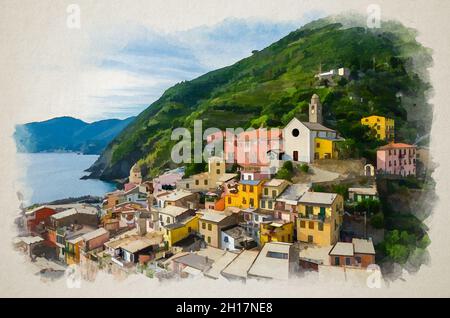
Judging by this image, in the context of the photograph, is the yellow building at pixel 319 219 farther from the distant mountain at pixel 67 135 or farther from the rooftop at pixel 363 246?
the distant mountain at pixel 67 135

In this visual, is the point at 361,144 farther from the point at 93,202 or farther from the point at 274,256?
the point at 93,202

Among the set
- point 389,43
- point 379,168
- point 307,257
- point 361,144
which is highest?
point 389,43

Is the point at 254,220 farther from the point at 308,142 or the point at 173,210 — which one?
the point at 308,142

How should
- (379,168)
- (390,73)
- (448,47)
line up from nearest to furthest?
(448,47) < (379,168) < (390,73)

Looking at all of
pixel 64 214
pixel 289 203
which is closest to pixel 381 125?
pixel 289 203

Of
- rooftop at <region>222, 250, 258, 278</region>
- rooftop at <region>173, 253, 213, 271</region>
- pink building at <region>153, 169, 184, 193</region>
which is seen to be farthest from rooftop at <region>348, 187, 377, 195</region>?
pink building at <region>153, 169, 184, 193</region>

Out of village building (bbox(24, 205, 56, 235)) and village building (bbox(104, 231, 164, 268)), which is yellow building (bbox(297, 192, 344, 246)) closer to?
village building (bbox(104, 231, 164, 268))

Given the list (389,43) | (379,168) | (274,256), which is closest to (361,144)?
(379,168)
